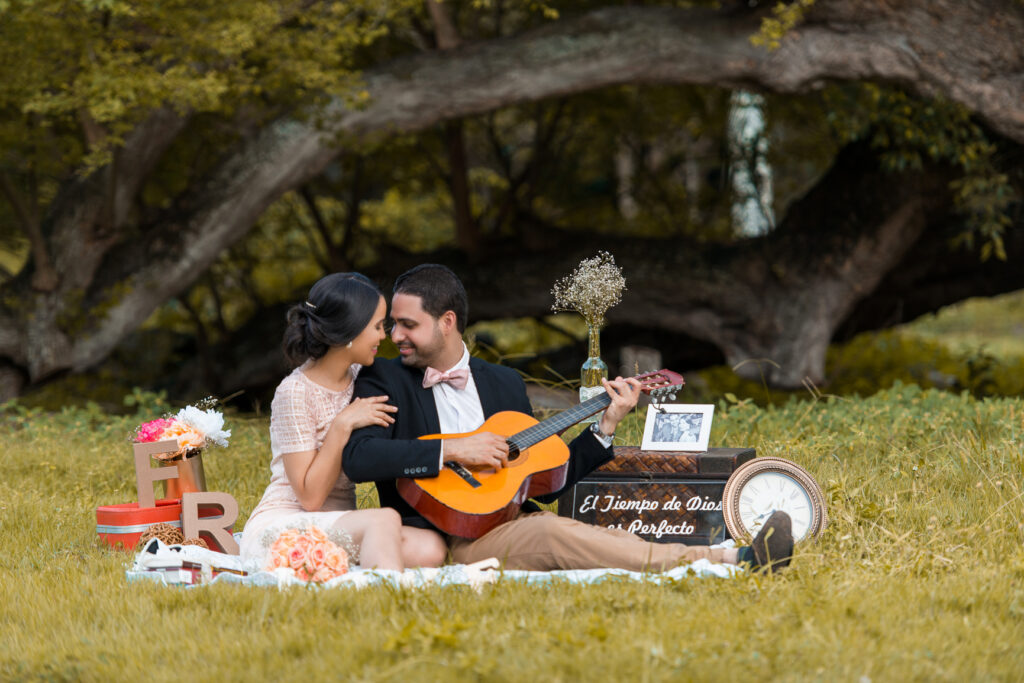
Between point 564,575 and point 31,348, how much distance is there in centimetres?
585

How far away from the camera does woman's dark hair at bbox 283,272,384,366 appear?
12.5 feet

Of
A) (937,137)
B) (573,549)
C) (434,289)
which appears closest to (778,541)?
(573,549)

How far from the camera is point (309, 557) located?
3.61 meters

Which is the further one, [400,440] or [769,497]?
[769,497]

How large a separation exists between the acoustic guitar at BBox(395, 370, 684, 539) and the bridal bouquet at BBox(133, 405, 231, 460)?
117 cm

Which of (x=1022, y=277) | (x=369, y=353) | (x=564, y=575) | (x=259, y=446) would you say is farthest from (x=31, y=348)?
(x=1022, y=277)

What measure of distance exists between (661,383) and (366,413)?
110 centimetres

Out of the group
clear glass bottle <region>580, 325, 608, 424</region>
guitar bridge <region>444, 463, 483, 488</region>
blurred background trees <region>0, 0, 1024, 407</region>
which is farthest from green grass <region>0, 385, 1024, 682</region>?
blurred background trees <region>0, 0, 1024, 407</region>

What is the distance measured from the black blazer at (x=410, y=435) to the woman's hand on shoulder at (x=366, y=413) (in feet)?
0.14

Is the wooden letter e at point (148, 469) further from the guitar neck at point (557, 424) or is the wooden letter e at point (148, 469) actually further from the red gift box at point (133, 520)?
the guitar neck at point (557, 424)

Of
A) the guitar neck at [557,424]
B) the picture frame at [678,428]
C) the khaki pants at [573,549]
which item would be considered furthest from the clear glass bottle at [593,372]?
the khaki pants at [573,549]

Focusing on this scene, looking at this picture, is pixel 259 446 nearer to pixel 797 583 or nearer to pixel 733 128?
pixel 797 583

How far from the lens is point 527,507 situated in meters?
4.26

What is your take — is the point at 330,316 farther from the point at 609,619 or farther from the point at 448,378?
the point at 609,619
